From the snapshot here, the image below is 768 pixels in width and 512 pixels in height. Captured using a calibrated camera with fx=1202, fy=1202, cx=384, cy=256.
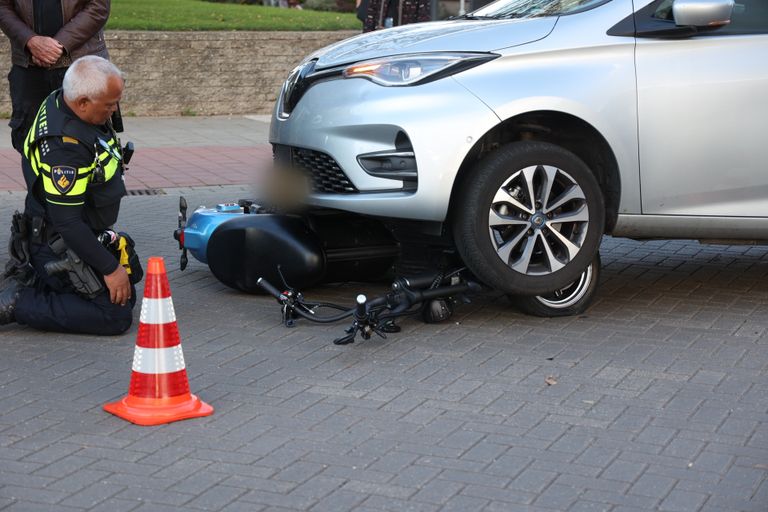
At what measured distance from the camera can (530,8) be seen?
20.4 ft

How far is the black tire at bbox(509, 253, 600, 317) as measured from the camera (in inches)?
230

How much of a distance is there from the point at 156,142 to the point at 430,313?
23.7 feet

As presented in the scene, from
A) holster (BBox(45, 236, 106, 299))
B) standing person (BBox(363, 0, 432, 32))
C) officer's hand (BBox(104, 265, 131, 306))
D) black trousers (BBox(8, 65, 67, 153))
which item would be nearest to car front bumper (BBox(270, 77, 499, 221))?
officer's hand (BBox(104, 265, 131, 306))

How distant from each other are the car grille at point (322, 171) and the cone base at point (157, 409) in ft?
5.18

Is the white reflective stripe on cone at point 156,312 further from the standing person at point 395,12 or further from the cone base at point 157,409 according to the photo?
the standing person at point 395,12

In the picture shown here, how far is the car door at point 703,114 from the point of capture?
18.6 ft

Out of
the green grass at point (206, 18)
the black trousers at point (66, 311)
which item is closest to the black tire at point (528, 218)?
the black trousers at point (66, 311)

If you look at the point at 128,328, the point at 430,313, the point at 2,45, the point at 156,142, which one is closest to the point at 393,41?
the point at 430,313

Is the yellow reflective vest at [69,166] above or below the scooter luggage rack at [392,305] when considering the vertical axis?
above

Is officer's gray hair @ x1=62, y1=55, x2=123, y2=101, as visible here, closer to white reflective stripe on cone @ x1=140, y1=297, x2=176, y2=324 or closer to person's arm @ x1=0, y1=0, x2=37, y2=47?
white reflective stripe on cone @ x1=140, y1=297, x2=176, y2=324

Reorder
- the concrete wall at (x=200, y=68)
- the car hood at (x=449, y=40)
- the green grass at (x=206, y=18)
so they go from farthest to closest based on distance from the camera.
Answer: the green grass at (x=206, y=18) → the concrete wall at (x=200, y=68) → the car hood at (x=449, y=40)

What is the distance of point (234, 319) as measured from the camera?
5848 mm

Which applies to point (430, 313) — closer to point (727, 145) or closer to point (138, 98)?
point (727, 145)

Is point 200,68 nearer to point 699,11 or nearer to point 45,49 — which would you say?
point 45,49
